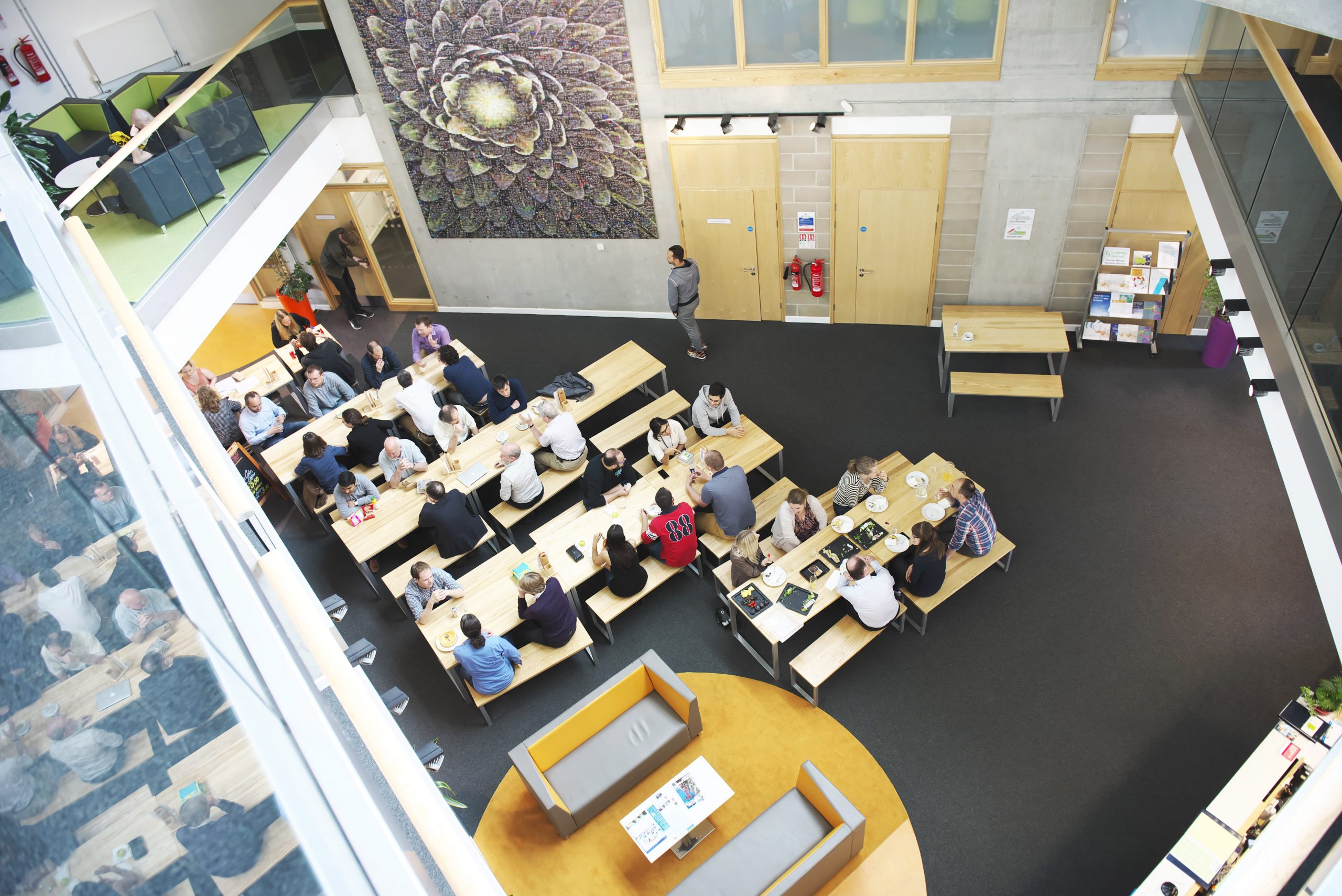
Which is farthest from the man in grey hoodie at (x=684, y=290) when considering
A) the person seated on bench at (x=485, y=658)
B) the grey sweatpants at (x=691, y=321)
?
the person seated on bench at (x=485, y=658)

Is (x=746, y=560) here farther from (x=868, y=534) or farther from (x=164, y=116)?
(x=164, y=116)

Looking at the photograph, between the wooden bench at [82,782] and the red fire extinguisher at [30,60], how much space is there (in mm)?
11311

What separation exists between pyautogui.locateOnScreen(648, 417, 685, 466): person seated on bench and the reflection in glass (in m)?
4.04

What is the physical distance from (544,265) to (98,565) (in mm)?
9843

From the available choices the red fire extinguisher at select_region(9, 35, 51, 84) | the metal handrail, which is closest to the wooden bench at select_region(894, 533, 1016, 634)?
the metal handrail

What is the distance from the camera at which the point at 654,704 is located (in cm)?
627

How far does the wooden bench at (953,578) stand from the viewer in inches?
261

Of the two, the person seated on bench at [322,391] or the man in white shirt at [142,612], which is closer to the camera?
the man in white shirt at [142,612]

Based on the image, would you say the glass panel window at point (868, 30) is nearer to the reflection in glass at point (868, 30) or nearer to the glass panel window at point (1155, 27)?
the reflection in glass at point (868, 30)

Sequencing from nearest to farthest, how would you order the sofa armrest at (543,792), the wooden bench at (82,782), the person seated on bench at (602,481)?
1. the wooden bench at (82,782)
2. the sofa armrest at (543,792)
3. the person seated on bench at (602,481)

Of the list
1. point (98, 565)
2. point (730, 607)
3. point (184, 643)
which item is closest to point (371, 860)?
point (184, 643)

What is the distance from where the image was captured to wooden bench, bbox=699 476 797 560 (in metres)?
7.28

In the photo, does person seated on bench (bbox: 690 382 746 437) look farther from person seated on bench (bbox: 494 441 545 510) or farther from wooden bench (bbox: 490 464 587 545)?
person seated on bench (bbox: 494 441 545 510)

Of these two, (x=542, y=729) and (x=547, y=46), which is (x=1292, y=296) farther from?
(x=547, y=46)
